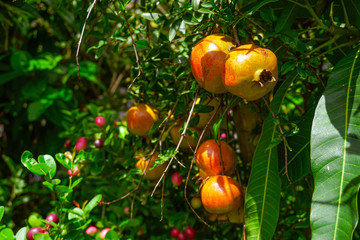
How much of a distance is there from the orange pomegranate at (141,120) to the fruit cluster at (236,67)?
10.3 inches

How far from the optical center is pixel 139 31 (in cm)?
93

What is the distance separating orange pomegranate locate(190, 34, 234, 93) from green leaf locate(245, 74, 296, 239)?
16cm

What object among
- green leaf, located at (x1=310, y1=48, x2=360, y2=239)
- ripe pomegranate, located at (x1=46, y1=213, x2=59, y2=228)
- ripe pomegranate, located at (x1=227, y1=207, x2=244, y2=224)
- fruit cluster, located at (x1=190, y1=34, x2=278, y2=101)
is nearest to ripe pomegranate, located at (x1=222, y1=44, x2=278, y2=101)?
fruit cluster, located at (x1=190, y1=34, x2=278, y2=101)

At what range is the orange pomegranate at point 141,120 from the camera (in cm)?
89

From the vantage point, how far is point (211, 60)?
658 mm

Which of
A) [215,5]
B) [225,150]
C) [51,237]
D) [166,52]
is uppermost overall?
[215,5]

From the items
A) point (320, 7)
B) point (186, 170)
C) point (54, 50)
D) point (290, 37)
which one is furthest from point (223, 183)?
point (54, 50)

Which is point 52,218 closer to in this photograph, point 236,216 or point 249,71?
point 236,216

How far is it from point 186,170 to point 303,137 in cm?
30

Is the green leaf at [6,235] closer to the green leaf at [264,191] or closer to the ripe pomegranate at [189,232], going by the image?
the green leaf at [264,191]

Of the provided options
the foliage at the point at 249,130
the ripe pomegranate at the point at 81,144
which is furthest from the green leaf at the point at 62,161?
the ripe pomegranate at the point at 81,144

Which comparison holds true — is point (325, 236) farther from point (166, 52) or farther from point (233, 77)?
point (166, 52)

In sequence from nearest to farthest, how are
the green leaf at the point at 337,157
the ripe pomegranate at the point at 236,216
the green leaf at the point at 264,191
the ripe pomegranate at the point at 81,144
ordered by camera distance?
the green leaf at the point at 337,157 < the green leaf at the point at 264,191 < the ripe pomegranate at the point at 236,216 < the ripe pomegranate at the point at 81,144

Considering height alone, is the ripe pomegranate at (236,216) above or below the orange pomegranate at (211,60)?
below
